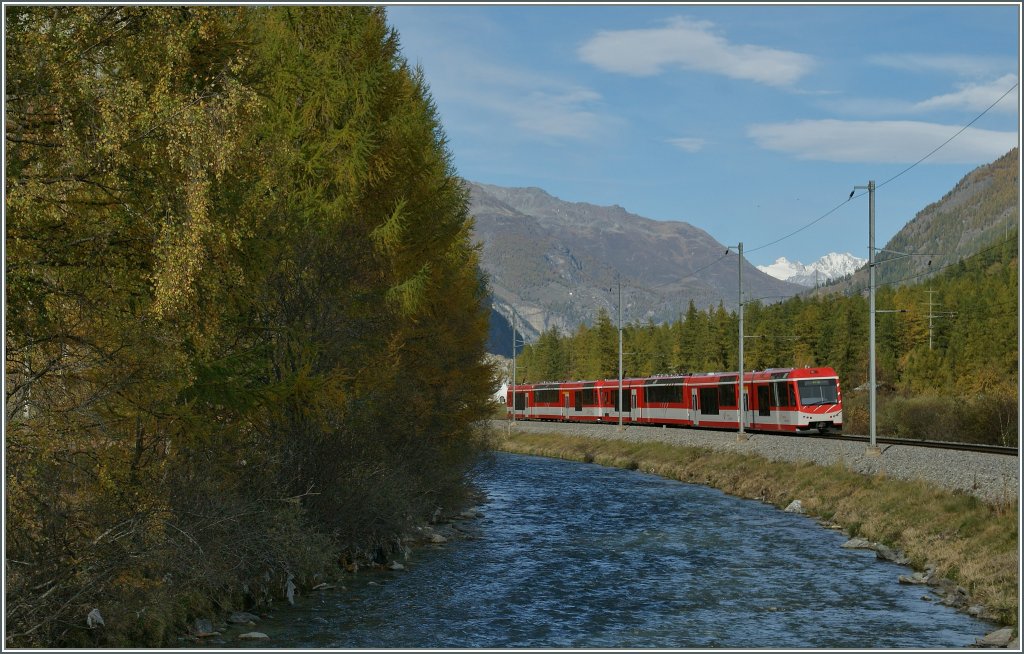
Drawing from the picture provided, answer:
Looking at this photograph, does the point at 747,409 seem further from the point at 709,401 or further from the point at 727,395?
the point at 709,401

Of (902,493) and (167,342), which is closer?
(167,342)

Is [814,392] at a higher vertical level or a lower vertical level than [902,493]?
higher

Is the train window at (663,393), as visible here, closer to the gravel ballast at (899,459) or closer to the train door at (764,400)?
the gravel ballast at (899,459)

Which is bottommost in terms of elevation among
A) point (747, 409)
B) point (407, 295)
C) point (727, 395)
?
point (747, 409)

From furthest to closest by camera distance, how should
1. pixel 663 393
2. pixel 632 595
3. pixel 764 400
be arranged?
pixel 663 393
pixel 764 400
pixel 632 595

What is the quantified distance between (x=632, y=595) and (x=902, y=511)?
9.76 m

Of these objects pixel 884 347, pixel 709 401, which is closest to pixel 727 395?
pixel 709 401

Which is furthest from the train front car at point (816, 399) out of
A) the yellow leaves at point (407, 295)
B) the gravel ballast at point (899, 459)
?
the yellow leaves at point (407, 295)

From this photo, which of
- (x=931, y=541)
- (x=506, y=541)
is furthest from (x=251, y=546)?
(x=931, y=541)

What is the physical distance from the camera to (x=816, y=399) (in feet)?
153

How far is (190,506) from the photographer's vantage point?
14.3 m

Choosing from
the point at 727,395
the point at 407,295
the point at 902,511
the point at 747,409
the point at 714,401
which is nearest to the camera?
the point at 407,295

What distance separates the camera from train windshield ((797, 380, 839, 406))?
46.5 m

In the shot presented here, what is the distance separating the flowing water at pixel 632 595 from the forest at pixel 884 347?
23.2m
